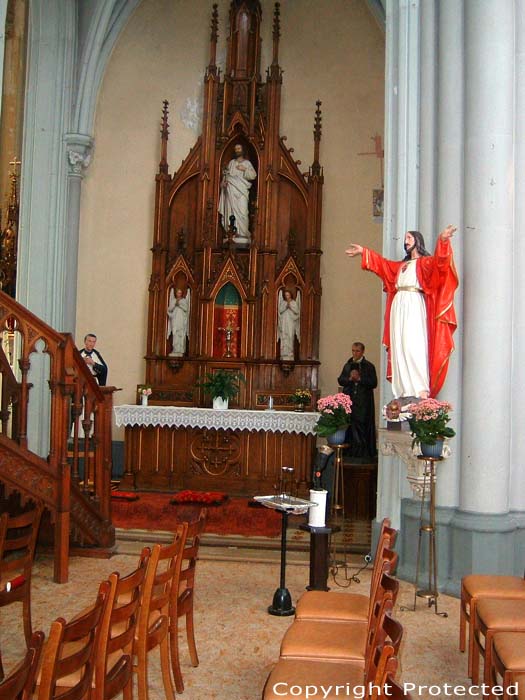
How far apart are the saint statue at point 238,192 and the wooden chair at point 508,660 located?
32.0 feet

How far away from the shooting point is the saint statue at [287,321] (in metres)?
13.0

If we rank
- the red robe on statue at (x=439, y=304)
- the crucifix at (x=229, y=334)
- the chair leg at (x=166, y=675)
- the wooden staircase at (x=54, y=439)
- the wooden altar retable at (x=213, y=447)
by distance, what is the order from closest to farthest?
the chair leg at (x=166, y=675), the wooden staircase at (x=54, y=439), the red robe on statue at (x=439, y=304), the wooden altar retable at (x=213, y=447), the crucifix at (x=229, y=334)

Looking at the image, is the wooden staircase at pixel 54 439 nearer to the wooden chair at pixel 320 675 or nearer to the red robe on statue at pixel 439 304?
the red robe on statue at pixel 439 304

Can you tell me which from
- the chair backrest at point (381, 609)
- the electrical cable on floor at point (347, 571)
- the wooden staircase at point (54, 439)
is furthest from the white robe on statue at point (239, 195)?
the chair backrest at point (381, 609)

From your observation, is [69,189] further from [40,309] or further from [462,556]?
[462,556]

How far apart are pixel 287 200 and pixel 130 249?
2867 mm

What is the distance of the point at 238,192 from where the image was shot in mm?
13344

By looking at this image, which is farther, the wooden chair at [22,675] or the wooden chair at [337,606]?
the wooden chair at [337,606]

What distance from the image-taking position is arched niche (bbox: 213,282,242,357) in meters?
13.2

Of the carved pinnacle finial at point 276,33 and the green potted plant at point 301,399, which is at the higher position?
the carved pinnacle finial at point 276,33

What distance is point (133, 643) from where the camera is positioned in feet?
13.5

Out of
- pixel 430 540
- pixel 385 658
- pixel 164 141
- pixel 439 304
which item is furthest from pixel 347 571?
pixel 164 141

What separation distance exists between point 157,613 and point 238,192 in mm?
9598

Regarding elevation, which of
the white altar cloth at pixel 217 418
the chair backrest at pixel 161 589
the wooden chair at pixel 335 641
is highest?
the white altar cloth at pixel 217 418
